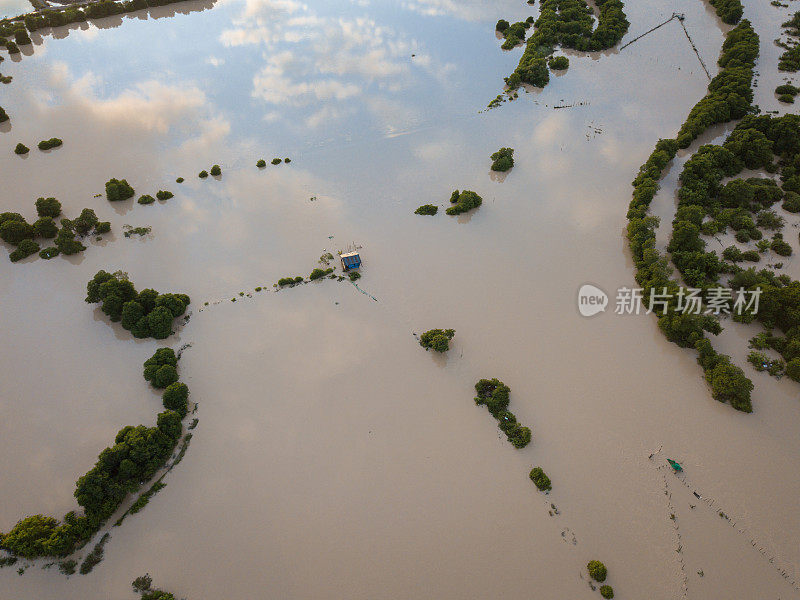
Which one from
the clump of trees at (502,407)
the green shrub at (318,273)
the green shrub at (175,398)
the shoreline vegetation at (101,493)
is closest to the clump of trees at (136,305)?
the green shrub at (175,398)

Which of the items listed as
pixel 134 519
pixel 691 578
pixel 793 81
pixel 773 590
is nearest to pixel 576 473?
pixel 691 578

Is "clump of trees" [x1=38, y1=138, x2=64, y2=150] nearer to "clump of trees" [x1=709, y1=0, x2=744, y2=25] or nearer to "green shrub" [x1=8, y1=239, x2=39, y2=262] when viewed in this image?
"green shrub" [x1=8, y1=239, x2=39, y2=262]

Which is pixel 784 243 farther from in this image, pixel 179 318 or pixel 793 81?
pixel 179 318

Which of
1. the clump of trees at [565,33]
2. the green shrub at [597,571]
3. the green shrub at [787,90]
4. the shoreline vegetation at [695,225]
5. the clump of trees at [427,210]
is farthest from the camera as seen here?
the clump of trees at [565,33]

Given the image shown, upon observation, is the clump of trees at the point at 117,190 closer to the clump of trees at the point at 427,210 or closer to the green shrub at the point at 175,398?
the green shrub at the point at 175,398

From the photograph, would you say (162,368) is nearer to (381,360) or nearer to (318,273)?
(318,273)

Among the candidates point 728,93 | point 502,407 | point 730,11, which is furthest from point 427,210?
point 730,11
